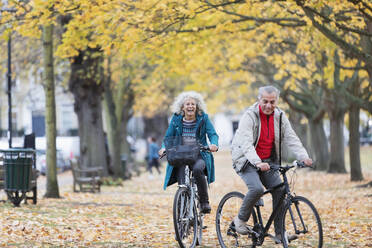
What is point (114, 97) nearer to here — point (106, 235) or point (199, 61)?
point (199, 61)

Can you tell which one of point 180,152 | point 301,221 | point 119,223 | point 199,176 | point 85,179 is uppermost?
point 180,152

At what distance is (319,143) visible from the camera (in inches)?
1260

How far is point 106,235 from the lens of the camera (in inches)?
391

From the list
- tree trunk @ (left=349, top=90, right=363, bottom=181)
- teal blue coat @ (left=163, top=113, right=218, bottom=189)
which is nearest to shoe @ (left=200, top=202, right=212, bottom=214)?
teal blue coat @ (left=163, top=113, right=218, bottom=189)

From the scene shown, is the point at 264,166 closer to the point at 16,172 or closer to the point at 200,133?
the point at 200,133

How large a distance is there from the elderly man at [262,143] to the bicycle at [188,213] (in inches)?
31.3

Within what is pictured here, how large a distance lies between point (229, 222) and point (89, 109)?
1520cm

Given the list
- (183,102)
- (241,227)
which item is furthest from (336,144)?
(241,227)

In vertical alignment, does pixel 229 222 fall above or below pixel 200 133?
below

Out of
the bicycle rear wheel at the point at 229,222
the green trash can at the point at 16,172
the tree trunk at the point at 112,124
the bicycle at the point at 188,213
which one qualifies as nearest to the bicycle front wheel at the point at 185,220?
the bicycle at the point at 188,213

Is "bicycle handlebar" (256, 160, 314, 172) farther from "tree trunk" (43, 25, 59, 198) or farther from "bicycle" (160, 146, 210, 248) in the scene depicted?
"tree trunk" (43, 25, 59, 198)

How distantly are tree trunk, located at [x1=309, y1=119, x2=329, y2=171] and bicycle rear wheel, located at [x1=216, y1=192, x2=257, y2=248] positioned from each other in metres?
23.9

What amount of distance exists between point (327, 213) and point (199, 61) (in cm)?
1233

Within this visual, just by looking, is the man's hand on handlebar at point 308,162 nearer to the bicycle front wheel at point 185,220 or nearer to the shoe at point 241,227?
the shoe at point 241,227
